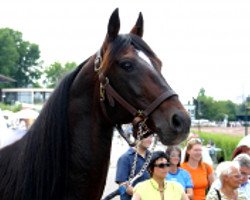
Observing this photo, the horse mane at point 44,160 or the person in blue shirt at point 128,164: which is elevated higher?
the horse mane at point 44,160

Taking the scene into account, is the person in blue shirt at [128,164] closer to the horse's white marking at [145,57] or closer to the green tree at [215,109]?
the horse's white marking at [145,57]

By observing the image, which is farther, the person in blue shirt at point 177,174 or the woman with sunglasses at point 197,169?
the woman with sunglasses at point 197,169

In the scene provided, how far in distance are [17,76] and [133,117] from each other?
92.8 metres

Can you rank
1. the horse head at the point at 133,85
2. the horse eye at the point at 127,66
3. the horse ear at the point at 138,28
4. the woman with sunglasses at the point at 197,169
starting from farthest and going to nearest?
1. the woman with sunglasses at the point at 197,169
2. the horse ear at the point at 138,28
3. the horse eye at the point at 127,66
4. the horse head at the point at 133,85

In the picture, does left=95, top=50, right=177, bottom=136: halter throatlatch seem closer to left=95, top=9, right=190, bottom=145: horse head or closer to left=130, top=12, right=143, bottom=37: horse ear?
left=95, top=9, right=190, bottom=145: horse head

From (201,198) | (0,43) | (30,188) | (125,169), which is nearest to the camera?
(30,188)

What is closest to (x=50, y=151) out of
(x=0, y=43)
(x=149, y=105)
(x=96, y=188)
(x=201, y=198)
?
(x=96, y=188)

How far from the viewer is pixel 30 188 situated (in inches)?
128

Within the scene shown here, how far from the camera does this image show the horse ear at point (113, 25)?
3.42m

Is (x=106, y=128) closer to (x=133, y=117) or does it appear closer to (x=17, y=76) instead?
(x=133, y=117)

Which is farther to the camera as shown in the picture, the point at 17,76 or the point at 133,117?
the point at 17,76

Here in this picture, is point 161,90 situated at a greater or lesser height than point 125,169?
greater

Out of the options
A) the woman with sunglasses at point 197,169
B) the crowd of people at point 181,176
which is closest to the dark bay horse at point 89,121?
the crowd of people at point 181,176

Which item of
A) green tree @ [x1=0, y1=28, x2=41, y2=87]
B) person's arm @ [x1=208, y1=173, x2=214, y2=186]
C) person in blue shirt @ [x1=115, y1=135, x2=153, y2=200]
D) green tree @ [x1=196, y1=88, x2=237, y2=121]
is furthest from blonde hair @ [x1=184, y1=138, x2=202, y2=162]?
green tree @ [x1=0, y1=28, x2=41, y2=87]
